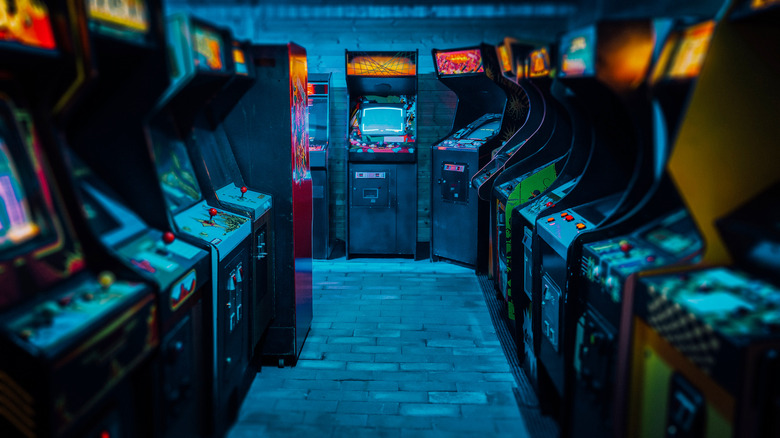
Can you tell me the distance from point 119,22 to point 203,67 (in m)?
0.63

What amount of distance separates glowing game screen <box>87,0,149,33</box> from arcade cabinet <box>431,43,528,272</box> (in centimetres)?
334

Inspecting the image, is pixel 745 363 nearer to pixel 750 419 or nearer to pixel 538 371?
pixel 750 419

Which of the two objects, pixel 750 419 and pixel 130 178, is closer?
pixel 750 419

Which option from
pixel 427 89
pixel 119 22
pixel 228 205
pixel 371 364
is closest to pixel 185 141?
pixel 228 205

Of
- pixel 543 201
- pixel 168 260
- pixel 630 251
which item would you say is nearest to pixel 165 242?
pixel 168 260

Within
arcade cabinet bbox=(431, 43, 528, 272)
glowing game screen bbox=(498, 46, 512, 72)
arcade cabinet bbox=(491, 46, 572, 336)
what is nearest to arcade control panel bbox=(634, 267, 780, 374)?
arcade cabinet bbox=(491, 46, 572, 336)

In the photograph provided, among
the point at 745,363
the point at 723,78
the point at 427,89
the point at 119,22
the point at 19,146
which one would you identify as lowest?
the point at 745,363

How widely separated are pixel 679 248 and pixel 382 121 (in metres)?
4.26

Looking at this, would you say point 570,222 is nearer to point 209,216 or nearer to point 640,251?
point 640,251

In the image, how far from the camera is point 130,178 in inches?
79.4

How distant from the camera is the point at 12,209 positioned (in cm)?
150

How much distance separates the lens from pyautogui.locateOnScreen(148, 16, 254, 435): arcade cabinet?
86.2 inches

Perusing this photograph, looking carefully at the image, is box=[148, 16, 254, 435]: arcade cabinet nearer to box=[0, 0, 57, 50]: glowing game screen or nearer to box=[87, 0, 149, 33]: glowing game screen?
box=[87, 0, 149, 33]: glowing game screen

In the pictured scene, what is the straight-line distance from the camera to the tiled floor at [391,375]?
2.76 metres
